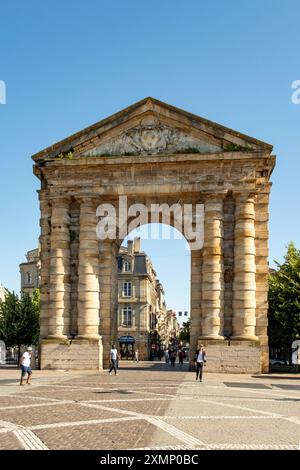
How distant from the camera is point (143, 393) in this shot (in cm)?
2003

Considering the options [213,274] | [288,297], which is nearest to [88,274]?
[213,274]

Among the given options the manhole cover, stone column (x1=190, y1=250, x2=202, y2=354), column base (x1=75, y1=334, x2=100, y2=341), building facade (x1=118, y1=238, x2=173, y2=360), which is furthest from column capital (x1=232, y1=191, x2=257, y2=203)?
building facade (x1=118, y1=238, x2=173, y2=360)

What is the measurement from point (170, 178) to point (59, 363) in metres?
12.0

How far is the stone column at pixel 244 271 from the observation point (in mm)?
31922

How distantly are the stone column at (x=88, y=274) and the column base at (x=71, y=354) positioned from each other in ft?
1.46

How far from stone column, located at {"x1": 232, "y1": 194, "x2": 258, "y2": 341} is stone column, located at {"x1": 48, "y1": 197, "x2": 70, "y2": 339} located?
9.45m

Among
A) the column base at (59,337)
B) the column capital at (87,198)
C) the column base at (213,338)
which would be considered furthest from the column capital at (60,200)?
the column base at (213,338)

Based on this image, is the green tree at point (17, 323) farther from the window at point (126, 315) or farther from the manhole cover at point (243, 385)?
the window at point (126, 315)

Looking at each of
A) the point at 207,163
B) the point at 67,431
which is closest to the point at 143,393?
the point at 67,431

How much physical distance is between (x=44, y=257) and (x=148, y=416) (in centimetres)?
2205

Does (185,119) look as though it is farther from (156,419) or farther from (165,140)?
(156,419)

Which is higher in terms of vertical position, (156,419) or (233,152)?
(233,152)

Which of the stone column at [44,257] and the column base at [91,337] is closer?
the column base at [91,337]
